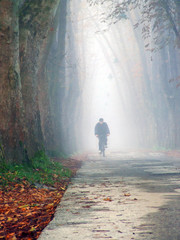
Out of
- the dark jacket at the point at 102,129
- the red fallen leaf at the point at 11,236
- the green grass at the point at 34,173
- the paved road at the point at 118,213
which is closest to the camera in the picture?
the paved road at the point at 118,213

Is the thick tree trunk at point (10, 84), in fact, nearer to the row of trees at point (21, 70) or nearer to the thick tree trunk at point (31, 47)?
the row of trees at point (21, 70)

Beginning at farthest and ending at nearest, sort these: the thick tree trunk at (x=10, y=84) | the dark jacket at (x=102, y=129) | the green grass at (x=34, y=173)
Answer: the dark jacket at (x=102, y=129) → the thick tree trunk at (x=10, y=84) → the green grass at (x=34, y=173)

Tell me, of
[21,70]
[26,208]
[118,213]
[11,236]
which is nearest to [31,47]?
[21,70]

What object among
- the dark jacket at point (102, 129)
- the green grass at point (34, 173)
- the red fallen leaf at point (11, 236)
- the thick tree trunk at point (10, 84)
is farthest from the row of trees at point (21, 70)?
the dark jacket at point (102, 129)

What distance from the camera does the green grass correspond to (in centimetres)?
697

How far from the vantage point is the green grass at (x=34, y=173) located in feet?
22.9

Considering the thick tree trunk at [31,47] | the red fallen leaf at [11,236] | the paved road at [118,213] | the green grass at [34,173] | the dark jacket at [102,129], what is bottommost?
the red fallen leaf at [11,236]

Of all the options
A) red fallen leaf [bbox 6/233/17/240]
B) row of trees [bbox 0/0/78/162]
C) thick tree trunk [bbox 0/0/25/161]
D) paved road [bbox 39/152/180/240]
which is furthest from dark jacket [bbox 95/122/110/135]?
red fallen leaf [bbox 6/233/17/240]

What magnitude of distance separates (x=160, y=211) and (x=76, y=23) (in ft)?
84.6

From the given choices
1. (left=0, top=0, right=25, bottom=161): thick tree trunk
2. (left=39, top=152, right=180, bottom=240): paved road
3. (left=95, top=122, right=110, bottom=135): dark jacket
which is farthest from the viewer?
(left=95, top=122, right=110, bottom=135): dark jacket

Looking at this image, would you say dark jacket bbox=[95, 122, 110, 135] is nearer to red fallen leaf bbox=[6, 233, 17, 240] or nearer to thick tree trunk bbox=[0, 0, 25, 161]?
thick tree trunk bbox=[0, 0, 25, 161]

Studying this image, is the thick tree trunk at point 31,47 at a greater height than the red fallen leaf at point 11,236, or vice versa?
the thick tree trunk at point 31,47

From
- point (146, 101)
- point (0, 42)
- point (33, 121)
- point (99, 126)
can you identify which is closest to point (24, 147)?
point (33, 121)

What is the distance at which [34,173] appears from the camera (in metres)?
8.23
